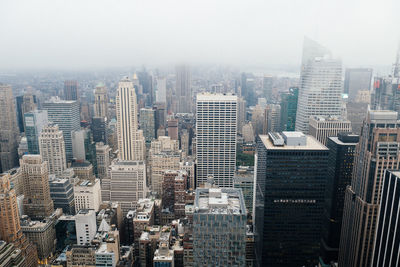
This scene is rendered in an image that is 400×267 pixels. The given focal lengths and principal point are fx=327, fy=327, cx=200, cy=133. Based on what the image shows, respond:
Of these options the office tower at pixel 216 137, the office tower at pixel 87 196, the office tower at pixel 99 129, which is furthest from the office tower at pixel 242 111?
the office tower at pixel 87 196

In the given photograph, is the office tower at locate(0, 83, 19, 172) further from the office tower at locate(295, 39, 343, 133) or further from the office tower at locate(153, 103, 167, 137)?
the office tower at locate(295, 39, 343, 133)

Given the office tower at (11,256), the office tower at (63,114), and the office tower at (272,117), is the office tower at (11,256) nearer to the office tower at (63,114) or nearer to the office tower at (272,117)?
the office tower at (63,114)

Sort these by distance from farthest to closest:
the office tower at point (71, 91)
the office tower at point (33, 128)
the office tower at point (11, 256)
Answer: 1. the office tower at point (71, 91)
2. the office tower at point (33, 128)
3. the office tower at point (11, 256)

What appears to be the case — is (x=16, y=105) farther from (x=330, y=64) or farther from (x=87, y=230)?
(x=330, y=64)

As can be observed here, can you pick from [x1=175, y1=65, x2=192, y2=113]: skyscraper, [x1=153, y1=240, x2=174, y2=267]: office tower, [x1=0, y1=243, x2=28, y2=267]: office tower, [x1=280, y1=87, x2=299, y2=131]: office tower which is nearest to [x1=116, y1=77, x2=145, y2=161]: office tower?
[x1=175, y1=65, x2=192, y2=113]: skyscraper

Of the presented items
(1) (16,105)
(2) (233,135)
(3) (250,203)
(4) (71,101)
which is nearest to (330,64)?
(2) (233,135)

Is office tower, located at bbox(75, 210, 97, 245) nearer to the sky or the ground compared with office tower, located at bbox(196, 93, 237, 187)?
nearer to the ground

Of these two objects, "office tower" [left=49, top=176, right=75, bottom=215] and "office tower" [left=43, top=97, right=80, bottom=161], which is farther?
"office tower" [left=43, top=97, right=80, bottom=161]
